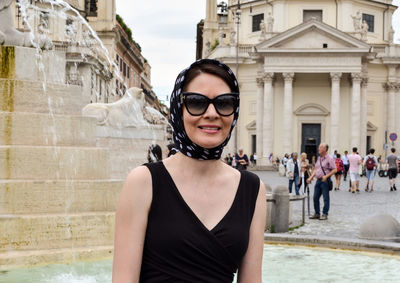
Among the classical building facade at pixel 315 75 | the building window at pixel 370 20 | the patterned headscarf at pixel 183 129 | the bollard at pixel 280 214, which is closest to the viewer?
the patterned headscarf at pixel 183 129

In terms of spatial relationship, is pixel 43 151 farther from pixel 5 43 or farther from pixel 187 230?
pixel 187 230

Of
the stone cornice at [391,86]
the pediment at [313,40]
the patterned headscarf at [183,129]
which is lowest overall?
the patterned headscarf at [183,129]

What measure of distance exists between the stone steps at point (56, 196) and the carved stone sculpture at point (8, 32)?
2.25m

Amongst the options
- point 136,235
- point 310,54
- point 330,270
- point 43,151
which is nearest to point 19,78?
point 43,151

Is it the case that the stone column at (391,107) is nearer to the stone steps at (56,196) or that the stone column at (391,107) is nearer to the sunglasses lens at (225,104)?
the stone steps at (56,196)

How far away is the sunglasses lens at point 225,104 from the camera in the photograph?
208 centimetres

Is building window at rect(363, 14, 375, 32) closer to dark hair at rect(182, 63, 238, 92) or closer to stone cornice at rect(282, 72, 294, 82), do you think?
stone cornice at rect(282, 72, 294, 82)

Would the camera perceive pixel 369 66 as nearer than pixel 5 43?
No

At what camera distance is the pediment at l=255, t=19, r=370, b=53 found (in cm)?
4988

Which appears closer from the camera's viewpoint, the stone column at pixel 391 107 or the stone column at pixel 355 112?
the stone column at pixel 355 112

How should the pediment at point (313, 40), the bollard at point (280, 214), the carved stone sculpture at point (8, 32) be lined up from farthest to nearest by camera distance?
the pediment at point (313, 40), the bollard at point (280, 214), the carved stone sculpture at point (8, 32)

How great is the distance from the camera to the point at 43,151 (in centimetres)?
669

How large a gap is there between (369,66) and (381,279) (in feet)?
164

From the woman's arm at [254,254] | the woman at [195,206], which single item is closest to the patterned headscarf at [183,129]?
the woman at [195,206]
